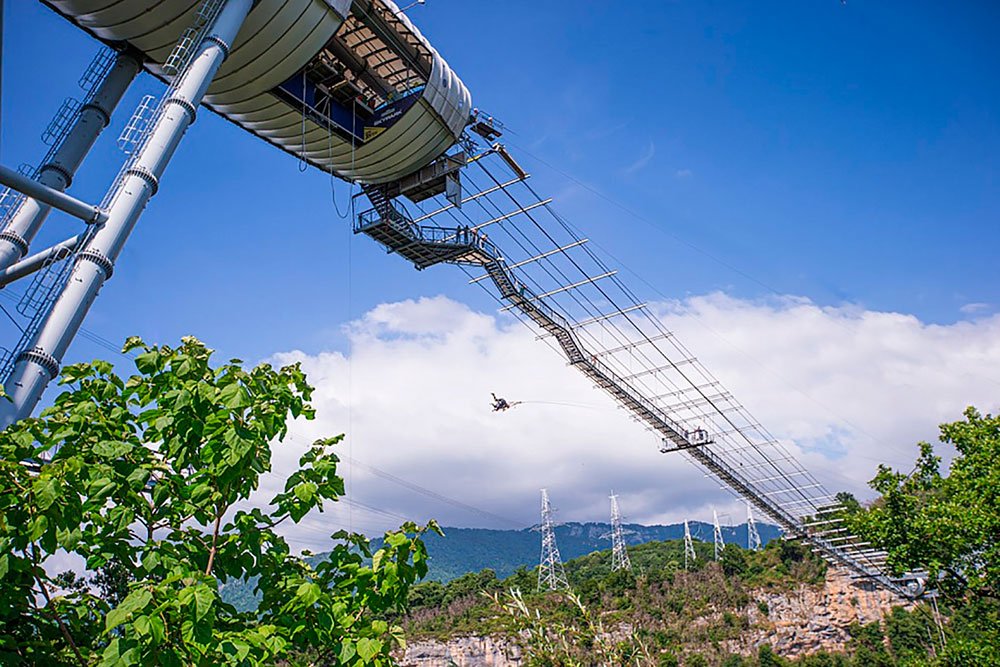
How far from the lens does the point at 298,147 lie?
22.2 metres

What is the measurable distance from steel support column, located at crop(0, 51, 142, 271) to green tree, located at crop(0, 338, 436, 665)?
11380 mm

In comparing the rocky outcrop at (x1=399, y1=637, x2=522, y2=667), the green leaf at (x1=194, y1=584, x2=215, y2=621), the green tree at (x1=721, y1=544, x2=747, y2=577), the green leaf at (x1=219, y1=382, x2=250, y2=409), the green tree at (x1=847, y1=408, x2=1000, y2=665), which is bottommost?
the green leaf at (x1=194, y1=584, x2=215, y2=621)

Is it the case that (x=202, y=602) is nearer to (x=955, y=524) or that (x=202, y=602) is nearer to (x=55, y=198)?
(x=55, y=198)

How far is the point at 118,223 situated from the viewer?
40.6 feet

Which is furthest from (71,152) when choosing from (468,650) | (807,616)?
(807,616)

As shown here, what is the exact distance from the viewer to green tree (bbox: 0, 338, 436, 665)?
4.04 metres

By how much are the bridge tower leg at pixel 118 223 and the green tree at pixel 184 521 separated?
21.0 feet

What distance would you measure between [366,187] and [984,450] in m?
18.8

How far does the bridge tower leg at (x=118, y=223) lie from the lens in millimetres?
10867

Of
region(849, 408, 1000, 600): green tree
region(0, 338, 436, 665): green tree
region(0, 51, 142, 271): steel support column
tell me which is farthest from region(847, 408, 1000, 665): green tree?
region(0, 51, 142, 271): steel support column

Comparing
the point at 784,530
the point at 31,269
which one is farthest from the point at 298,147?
the point at 784,530

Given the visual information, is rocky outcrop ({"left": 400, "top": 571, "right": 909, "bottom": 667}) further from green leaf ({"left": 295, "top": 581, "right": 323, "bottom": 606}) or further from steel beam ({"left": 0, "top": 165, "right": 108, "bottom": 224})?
green leaf ({"left": 295, "top": 581, "right": 323, "bottom": 606})

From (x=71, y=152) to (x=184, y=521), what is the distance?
553 inches

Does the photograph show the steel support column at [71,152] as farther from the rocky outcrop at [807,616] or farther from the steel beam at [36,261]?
the rocky outcrop at [807,616]
